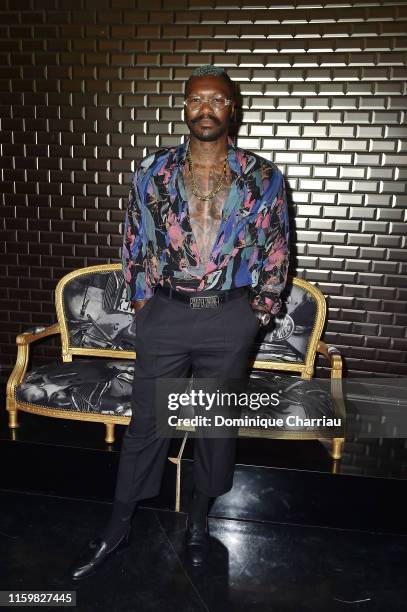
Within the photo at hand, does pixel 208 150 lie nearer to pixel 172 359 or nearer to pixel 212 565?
pixel 172 359

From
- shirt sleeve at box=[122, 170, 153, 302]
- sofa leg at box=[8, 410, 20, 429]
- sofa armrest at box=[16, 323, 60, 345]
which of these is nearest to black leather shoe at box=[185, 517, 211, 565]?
shirt sleeve at box=[122, 170, 153, 302]

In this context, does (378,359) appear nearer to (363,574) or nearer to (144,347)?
(363,574)

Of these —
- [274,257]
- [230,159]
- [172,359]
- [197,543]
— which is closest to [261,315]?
[274,257]

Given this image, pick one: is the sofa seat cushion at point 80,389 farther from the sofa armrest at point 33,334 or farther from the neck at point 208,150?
the neck at point 208,150

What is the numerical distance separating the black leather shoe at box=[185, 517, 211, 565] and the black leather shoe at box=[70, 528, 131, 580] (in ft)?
1.07

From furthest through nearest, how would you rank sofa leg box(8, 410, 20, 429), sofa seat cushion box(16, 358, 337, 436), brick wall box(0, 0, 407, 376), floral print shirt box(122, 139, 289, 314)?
1. brick wall box(0, 0, 407, 376)
2. sofa leg box(8, 410, 20, 429)
3. sofa seat cushion box(16, 358, 337, 436)
4. floral print shirt box(122, 139, 289, 314)

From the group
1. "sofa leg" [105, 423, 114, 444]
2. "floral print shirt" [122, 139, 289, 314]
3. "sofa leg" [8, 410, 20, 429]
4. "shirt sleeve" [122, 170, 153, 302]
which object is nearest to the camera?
"floral print shirt" [122, 139, 289, 314]

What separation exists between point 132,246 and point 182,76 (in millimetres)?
1633

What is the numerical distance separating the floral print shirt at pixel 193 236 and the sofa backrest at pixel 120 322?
0.94 meters

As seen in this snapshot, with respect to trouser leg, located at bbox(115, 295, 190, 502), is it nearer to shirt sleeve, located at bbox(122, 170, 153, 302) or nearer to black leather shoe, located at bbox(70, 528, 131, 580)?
shirt sleeve, located at bbox(122, 170, 153, 302)

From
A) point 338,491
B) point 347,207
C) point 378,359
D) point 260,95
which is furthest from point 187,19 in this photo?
point 338,491

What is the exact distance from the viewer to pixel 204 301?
2039 millimetres

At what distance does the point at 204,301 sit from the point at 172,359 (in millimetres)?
279

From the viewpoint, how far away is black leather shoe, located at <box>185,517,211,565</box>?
2.26 metres
